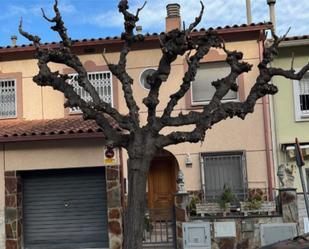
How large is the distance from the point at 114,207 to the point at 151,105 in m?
4.62

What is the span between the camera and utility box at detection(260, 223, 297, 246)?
1305 cm

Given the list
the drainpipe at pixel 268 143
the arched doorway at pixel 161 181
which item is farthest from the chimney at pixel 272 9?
the arched doorway at pixel 161 181

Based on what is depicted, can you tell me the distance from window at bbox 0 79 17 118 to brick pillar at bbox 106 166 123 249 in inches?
196

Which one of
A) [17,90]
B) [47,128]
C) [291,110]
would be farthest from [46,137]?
[291,110]

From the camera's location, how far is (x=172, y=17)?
17.5 meters

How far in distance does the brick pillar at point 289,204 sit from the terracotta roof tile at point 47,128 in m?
4.58

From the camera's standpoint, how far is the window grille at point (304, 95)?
1683 cm

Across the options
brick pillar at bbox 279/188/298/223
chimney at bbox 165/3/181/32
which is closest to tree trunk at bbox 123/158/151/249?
brick pillar at bbox 279/188/298/223

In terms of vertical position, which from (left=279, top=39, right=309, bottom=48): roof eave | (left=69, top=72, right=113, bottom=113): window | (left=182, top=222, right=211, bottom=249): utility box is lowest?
(left=182, top=222, right=211, bottom=249): utility box

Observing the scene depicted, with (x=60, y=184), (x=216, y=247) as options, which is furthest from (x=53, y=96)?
(x=216, y=247)

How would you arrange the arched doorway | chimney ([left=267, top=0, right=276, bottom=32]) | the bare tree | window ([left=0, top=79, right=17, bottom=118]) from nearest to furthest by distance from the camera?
the bare tree
window ([left=0, top=79, right=17, bottom=118])
the arched doorway
chimney ([left=267, top=0, right=276, bottom=32])

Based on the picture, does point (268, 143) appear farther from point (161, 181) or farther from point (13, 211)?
point (13, 211)

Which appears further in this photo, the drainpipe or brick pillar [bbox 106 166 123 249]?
the drainpipe

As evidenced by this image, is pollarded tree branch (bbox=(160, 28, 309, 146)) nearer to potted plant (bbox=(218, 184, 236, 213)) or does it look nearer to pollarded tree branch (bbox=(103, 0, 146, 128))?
pollarded tree branch (bbox=(103, 0, 146, 128))
